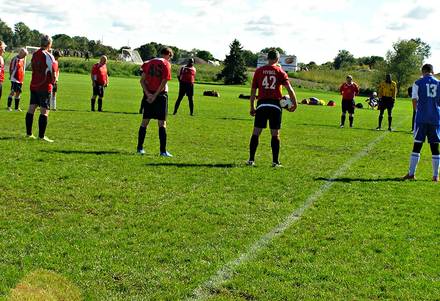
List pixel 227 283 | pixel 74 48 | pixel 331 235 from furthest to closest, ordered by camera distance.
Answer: pixel 74 48, pixel 331 235, pixel 227 283

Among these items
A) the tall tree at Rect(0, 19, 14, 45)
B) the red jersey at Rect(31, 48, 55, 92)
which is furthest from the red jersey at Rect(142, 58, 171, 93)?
the tall tree at Rect(0, 19, 14, 45)

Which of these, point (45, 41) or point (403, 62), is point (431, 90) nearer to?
point (45, 41)

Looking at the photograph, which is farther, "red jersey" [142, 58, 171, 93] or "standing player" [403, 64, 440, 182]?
"red jersey" [142, 58, 171, 93]

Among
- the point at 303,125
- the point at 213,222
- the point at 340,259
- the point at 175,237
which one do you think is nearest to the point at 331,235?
the point at 340,259

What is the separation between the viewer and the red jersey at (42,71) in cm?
1143

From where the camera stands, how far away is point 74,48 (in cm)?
12838

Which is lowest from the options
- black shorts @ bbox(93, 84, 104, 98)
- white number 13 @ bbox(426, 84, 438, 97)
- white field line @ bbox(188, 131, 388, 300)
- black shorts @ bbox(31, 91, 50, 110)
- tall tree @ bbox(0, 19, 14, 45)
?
white field line @ bbox(188, 131, 388, 300)

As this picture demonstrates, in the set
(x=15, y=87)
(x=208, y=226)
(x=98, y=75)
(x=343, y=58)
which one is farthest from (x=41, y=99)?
(x=343, y=58)

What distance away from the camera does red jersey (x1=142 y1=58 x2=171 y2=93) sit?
10711 millimetres

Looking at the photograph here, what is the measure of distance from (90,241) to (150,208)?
153cm

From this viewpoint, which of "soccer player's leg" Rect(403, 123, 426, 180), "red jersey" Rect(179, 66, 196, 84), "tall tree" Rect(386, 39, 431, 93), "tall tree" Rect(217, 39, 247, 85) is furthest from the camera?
"tall tree" Rect(386, 39, 431, 93)

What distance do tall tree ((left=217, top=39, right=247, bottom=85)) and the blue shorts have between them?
238 ft

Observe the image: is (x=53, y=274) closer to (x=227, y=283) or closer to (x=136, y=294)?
(x=136, y=294)

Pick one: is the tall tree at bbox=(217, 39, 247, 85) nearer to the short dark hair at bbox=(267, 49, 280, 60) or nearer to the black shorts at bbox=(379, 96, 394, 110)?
the black shorts at bbox=(379, 96, 394, 110)
